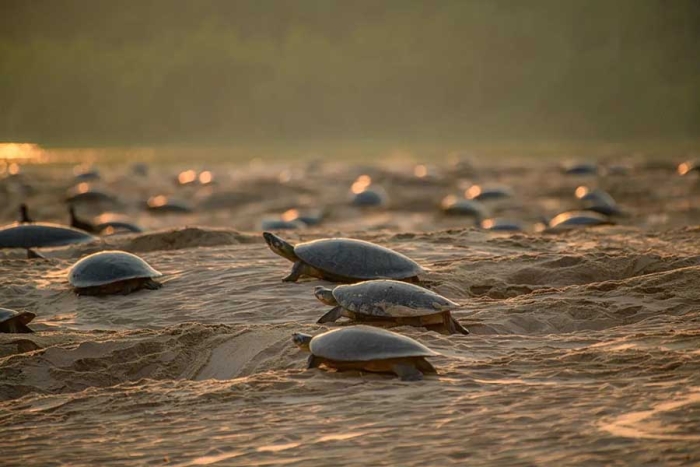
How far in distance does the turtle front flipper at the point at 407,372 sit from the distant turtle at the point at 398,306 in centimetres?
111

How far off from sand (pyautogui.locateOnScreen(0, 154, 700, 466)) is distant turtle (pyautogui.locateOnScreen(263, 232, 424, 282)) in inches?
7.5

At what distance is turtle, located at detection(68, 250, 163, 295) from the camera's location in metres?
8.39

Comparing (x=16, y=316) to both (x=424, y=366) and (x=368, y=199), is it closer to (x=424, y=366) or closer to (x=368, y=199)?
(x=424, y=366)

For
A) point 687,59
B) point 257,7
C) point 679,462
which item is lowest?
point 679,462

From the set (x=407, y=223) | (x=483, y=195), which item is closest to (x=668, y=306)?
(x=407, y=223)

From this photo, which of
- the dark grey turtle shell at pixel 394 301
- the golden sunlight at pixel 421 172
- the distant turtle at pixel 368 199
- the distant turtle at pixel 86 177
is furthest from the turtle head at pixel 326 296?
the distant turtle at pixel 86 177

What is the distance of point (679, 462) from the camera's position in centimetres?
393

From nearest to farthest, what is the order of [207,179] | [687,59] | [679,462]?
[679,462], [207,179], [687,59]

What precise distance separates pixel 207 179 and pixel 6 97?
210 feet

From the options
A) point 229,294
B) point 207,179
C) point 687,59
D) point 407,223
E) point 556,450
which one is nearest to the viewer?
point 556,450

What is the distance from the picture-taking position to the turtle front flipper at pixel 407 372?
5.32 m

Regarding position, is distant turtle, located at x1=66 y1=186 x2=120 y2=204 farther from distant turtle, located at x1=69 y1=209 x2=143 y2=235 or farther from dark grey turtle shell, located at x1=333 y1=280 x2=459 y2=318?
dark grey turtle shell, located at x1=333 y1=280 x2=459 y2=318

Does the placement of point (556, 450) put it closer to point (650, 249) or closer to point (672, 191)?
point (650, 249)

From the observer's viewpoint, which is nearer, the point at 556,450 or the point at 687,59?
the point at 556,450
